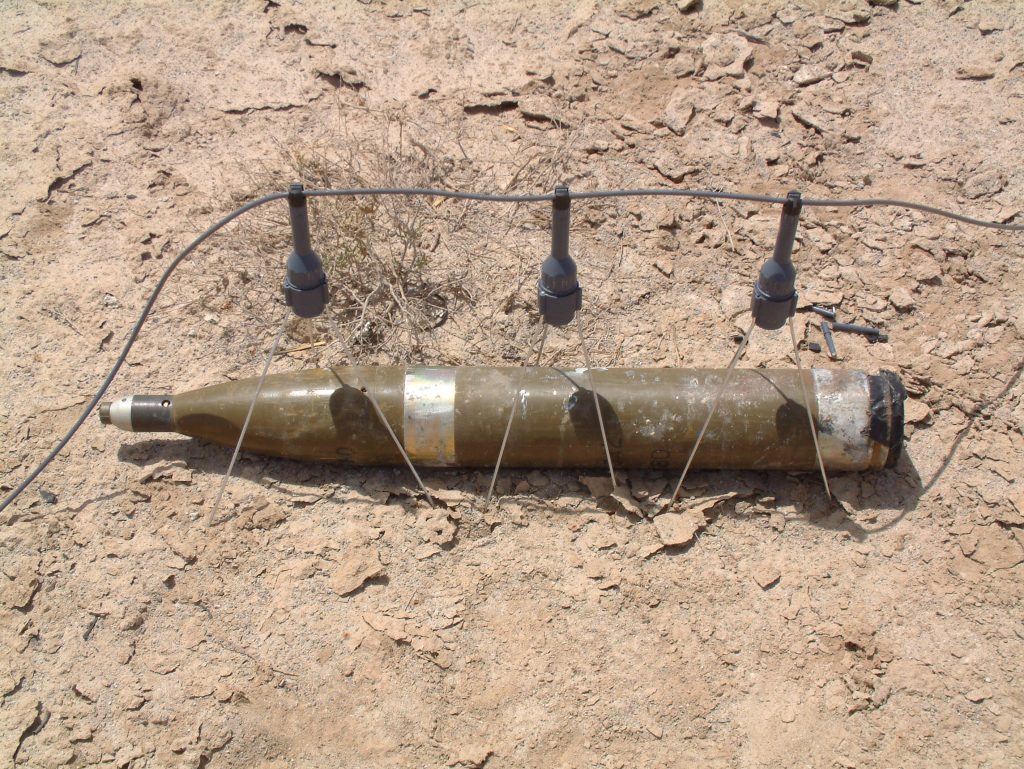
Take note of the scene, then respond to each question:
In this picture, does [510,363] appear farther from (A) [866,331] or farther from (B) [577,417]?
(A) [866,331]

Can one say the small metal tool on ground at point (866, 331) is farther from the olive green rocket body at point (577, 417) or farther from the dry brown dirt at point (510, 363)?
the olive green rocket body at point (577, 417)

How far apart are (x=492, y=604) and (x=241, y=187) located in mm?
2714

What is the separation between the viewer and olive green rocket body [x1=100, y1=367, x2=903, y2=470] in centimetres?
361

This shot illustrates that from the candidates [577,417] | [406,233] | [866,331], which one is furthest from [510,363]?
[866,331]

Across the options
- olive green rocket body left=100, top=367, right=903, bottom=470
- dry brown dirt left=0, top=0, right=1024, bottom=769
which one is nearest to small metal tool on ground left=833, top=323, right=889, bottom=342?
dry brown dirt left=0, top=0, right=1024, bottom=769

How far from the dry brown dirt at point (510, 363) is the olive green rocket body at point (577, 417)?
0.68 feet

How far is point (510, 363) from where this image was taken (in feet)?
14.0

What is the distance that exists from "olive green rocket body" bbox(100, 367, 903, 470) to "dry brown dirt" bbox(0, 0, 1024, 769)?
0.68 feet

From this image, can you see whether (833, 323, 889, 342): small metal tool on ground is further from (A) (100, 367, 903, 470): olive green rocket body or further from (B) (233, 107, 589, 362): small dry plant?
(B) (233, 107, 589, 362): small dry plant

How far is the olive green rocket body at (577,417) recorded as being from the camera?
3609 millimetres

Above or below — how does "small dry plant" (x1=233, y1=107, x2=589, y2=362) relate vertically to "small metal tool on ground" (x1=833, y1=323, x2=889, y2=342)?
above

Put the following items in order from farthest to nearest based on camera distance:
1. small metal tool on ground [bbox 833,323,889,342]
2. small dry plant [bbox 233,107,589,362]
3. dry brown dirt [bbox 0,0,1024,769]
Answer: small dry plant [bbox 233,107,589,362], small metal tool on ground [bbox 833,323,889,342], dry brown dirt [bbox 0,0,1024,769]

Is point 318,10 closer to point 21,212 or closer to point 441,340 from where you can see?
point 21,212

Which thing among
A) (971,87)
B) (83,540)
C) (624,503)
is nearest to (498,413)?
(624,503)
